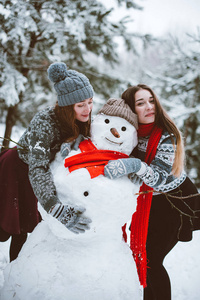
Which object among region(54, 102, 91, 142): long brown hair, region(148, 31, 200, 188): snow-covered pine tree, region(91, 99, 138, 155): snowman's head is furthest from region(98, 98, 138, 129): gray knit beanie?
region(148, 31, 200, 188): snow-covered pine tree

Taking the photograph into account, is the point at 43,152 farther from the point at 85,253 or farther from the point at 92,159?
the point at 85,253

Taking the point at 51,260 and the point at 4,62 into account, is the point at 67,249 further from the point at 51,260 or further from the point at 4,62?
the point at 4,62

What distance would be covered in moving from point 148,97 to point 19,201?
164 cm

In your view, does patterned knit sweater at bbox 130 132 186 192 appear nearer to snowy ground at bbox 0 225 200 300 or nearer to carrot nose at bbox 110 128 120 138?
carrot nose at bbox 110 128 120 138

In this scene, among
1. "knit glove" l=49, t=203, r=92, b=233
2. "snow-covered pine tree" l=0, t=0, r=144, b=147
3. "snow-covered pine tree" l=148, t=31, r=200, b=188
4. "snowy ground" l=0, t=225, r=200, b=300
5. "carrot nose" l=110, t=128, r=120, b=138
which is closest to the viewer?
"knit glove" l=49, t=203, r=92, b=233

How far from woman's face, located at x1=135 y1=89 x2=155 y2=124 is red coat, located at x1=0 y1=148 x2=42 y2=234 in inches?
47.8

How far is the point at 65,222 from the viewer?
1492mm

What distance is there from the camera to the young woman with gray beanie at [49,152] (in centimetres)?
153

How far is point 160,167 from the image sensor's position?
1.77m

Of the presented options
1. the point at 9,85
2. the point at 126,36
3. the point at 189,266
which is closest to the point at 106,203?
the point at 189,266

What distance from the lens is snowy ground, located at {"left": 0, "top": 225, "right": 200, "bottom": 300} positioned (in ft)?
9.55

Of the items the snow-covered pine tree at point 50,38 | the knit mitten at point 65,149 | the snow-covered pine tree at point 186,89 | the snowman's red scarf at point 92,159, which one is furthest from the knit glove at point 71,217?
the snow-covered pine tree at point 186,89

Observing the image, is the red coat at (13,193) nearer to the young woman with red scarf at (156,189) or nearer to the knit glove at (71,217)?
the knit glove at (71,217)

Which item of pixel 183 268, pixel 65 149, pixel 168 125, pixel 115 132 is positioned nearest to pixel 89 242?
pixel 65 149
